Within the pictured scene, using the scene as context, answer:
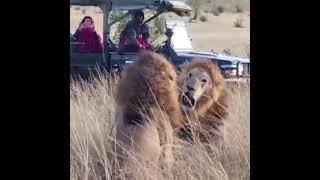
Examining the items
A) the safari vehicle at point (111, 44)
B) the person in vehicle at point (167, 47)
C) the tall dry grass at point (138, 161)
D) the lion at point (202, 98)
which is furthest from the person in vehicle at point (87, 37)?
the lion at point (202, 98)

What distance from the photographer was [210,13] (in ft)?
8.45

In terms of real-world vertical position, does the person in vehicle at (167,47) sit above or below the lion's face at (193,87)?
above

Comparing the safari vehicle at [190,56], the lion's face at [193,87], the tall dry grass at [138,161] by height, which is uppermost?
the safari vehicle at [190,56]

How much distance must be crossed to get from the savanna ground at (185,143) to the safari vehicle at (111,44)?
33mm

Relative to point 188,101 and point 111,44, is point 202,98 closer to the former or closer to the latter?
point 188,101

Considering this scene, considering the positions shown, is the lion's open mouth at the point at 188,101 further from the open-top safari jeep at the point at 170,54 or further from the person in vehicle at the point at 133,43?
the person in vehicle at the point at 133,43

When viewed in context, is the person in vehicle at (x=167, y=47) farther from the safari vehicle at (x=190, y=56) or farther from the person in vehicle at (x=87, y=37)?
the person in vehicle at (x=87, y=37)

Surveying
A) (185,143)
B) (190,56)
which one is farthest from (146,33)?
(185,143)

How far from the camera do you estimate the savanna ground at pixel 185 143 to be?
2.61m

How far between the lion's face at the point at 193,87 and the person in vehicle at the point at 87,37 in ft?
1.16
